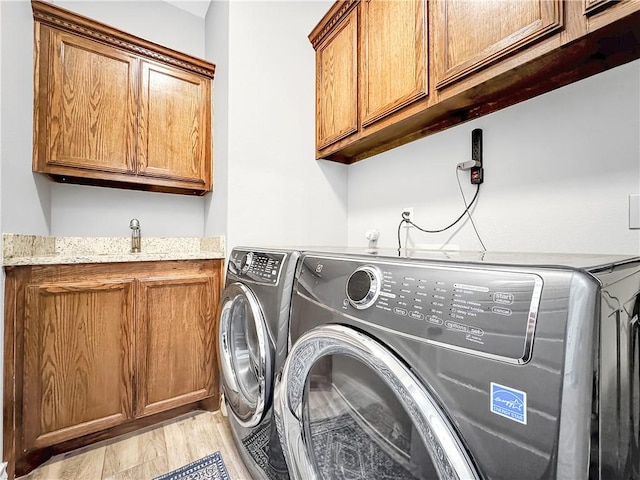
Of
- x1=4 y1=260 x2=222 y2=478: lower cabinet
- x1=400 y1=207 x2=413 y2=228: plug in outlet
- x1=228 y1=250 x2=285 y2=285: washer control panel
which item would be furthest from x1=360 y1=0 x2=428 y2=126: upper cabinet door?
x1=4 y1=260 x2=222 y2=478: lower cabinet

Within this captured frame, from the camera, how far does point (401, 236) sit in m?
1.69

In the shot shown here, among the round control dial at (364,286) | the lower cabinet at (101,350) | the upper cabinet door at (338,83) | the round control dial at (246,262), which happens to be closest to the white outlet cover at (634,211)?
the round control dial at (364,286)

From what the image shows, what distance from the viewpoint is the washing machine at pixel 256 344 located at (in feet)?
3.00

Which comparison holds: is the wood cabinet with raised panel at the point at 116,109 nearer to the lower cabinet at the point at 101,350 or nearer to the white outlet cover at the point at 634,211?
the lower cabinet at the point at 101,350

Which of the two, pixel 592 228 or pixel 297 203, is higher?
pixel 297 203

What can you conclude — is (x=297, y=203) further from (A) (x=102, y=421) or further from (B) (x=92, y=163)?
(A) (x=102, y=421)

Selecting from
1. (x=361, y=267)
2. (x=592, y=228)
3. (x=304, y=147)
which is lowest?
(x=361, y=267)

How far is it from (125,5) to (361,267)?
100 inches

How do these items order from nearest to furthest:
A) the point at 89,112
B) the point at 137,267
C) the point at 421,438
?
the point at 421,438 → the point at 137,267 → the point at 89,112

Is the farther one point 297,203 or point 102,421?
point 297,203

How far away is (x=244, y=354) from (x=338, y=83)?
161cm

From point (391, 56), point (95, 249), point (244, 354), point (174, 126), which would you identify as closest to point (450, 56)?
point (391, 56)

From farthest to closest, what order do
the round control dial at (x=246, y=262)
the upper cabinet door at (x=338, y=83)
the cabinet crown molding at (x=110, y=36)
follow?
the upper cabinet door at (x=338, y=83), the cabinet crown molding at (x=110, y=36), the round control dial at (x=246, y=262)

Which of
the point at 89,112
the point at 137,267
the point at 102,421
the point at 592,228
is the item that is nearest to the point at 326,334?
the point at 592,228
